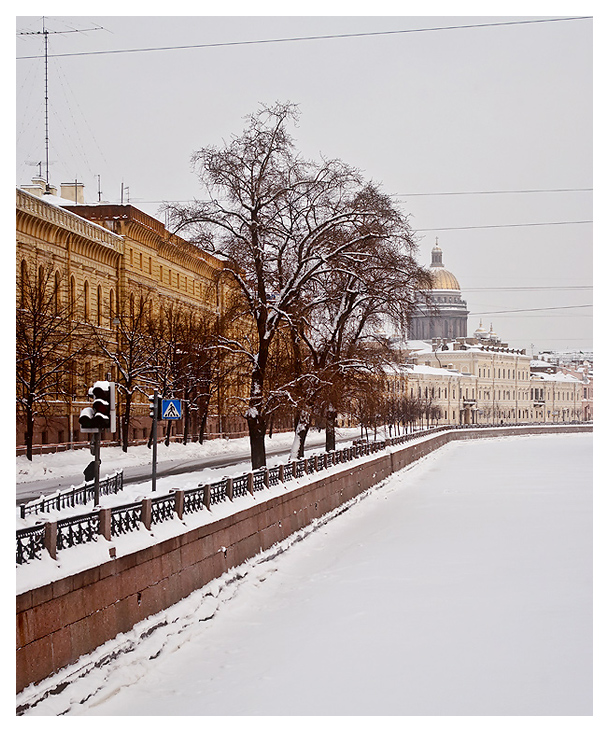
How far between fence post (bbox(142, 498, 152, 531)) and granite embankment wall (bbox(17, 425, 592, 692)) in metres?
0.30

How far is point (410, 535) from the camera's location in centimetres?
2414

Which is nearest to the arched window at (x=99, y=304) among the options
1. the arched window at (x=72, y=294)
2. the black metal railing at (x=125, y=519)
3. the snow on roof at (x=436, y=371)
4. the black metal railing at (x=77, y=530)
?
the arched window at (x=72, y=294)

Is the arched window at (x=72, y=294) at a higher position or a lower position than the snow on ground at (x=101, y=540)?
higher

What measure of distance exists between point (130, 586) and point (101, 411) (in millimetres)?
2052

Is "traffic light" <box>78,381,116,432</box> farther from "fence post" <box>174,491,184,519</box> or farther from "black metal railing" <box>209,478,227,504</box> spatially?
"black metal railing" <box>209,478,227,504</box>

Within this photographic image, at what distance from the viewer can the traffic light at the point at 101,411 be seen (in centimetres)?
1138

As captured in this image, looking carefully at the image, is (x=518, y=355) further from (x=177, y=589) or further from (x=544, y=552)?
(x=177, y=589)

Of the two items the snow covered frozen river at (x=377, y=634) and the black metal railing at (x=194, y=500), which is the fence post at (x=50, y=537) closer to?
the snow covered frozen river at (x=377, y=634)

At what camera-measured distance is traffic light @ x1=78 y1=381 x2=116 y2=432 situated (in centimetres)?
1138

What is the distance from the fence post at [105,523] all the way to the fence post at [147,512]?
124 cm

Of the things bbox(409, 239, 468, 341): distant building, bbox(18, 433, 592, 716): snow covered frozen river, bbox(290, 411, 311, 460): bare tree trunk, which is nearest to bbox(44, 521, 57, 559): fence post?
bbox(18, 433, 592, 716): snow covered frozen river

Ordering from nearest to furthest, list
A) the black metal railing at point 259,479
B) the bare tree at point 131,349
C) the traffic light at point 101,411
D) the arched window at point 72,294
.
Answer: the traffic light at point 101,411 → the black metal railing at point 259,479 → the arched window at point 72,294 → the bare tree at point 131,349

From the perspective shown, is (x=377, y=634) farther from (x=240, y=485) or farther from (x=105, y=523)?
(x=240, y=485)
